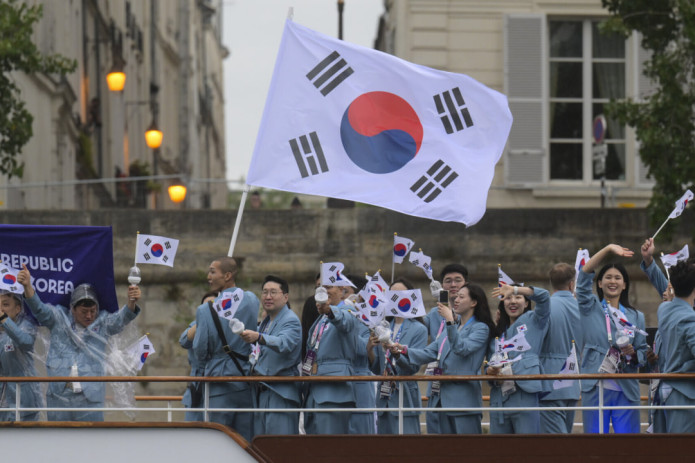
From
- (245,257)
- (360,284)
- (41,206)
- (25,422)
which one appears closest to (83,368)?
(25,422)

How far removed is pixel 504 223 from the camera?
19.4 metres

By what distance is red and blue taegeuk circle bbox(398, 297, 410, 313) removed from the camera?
11.1 meters

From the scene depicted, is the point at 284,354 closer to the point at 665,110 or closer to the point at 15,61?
the point at 15,61

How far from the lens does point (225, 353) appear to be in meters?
11.3

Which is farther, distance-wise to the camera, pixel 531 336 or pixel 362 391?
pixel 362 391

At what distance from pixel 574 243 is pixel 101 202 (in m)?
7.64

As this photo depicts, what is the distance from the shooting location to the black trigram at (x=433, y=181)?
11.6 metres

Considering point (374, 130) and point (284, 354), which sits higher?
point (374, 130)

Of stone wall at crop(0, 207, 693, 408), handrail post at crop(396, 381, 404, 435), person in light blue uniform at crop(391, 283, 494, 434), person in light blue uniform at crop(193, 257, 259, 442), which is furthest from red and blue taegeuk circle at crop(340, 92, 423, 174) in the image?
stone wall at crop(0, 207, 693, 408)

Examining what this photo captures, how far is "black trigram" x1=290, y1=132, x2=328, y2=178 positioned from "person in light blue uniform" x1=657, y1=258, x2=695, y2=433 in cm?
275

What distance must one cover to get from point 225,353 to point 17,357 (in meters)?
1.58

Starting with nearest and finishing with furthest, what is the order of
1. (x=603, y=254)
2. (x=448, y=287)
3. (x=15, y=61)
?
(x=603, y=254) < (x=448, y=287) < (x=15, y=61)

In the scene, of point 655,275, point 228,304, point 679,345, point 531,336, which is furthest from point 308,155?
point 679,345

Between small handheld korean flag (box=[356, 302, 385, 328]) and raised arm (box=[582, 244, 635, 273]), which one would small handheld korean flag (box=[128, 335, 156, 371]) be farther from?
raised arm (box=[582, 244, 635, 273])
